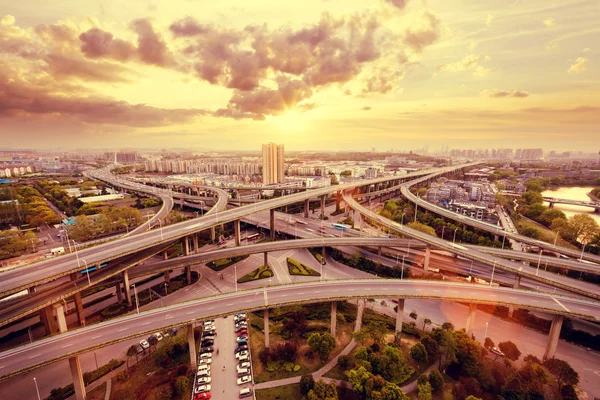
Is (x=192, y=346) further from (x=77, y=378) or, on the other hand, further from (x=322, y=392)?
(x=322, y=392)

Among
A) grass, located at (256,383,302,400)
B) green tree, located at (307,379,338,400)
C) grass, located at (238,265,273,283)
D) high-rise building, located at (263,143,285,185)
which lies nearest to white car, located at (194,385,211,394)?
grass, located at (256,383,302,400)

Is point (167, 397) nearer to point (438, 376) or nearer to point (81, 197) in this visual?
point (438, 376)

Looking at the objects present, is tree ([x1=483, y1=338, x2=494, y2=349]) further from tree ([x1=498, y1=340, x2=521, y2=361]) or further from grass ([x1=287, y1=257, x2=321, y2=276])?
grass ([x1=287, y1=257, x2=321, y2=276])

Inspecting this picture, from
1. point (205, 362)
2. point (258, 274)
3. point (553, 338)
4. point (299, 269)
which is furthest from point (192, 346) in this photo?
point (553, 338)

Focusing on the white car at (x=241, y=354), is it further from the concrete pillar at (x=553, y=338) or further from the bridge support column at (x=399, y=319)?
the concrete pillar at (x=553, y=338)

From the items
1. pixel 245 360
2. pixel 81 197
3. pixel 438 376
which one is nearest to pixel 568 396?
pixel 438 376

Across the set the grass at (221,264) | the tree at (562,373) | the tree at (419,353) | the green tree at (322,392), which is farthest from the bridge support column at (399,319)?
the grass at (221,264)
